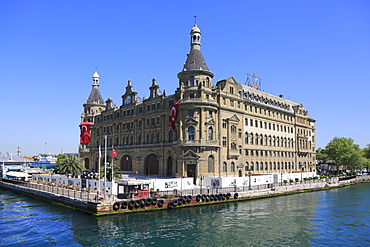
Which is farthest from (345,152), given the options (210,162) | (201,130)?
(201,130)

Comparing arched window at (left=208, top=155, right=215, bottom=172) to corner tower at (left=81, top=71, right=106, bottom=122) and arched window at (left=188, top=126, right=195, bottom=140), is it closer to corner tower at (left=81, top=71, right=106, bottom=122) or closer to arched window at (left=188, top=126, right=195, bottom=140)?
arched window at (left=188, top=126, right=195, bottom=140)

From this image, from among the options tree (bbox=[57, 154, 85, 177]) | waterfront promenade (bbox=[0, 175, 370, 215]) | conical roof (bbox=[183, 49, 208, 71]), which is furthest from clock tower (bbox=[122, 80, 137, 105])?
waterfront promenade (bbox=[0, 175, 370, 215])

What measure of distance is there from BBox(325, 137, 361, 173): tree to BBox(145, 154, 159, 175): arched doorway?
78.0 m

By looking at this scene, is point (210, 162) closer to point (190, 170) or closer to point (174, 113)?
point (190, 170)

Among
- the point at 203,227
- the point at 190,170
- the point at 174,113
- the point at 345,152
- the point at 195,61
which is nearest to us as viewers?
the point at 203,227

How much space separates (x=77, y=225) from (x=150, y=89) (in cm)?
5599

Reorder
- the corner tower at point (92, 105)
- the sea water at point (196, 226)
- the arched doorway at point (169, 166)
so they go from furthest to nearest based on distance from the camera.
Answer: the corner tower at point (92, 105) → the arched doorway at point (169, 166) → the sea water at point (196, 226)

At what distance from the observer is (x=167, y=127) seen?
269 ft

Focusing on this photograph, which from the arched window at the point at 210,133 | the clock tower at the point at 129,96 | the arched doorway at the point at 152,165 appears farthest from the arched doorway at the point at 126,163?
the arched window at the point at 210,133

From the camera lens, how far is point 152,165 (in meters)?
86.0

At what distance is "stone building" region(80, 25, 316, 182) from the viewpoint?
240 ft

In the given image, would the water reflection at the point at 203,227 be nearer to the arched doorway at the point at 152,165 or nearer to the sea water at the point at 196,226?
the sea water at the point at 196,226

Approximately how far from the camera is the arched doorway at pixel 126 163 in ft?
313

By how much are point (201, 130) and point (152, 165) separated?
21.5 metres
